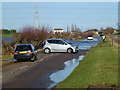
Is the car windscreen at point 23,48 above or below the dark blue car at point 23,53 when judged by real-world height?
above

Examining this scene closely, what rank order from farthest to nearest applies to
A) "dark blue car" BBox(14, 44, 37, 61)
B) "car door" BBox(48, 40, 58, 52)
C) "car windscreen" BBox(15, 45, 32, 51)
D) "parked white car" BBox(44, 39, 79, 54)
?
"car door" BBox(48, 40, 58, 52) → "parked white car" BBox(44, 39, 79, 54) → "car windscreen" BBox(15, 45, 32, 51) → "dark blue car" BBox(14, 44, 37, 61)

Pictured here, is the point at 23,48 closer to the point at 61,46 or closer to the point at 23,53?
the point at 23,53

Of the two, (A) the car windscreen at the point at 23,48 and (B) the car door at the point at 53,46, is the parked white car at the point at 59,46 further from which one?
(A) the car windscreen at the point at 23,48

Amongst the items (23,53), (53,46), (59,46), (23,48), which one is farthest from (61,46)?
(23,53)

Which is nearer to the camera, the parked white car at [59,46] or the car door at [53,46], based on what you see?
the parked white car at [59,46]

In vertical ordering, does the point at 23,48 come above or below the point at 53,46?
above

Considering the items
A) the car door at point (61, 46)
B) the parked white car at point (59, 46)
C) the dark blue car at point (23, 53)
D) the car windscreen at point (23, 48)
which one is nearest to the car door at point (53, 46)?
the parked white car at point (59, 46)

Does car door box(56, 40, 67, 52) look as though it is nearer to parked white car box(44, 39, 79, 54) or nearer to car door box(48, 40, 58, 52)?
parked white car box(44, 39, 79, 54)

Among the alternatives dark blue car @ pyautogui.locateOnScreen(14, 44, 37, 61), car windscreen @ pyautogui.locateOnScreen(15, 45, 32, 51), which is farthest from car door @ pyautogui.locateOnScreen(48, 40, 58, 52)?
dark blue car @ pyautogui.locateOnScreen(14, 44, 37, 61)

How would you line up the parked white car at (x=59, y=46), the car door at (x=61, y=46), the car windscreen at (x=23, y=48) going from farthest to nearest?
the car door at (x=61, y=46) < the parked white car at (x=59, y=46) < the car windscreen at (x=23, y=48)

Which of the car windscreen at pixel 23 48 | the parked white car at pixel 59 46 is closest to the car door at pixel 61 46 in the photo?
the parked white car at pixel 59 46

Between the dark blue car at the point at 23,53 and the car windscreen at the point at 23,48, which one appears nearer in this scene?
the dark blue car at the point at 23,53

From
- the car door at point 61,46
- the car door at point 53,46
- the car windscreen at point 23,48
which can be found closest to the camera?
the car windscreen at point 23,48

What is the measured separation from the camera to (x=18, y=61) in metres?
20.4
